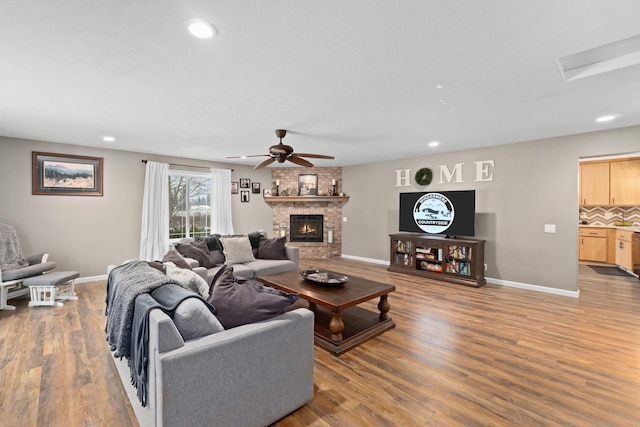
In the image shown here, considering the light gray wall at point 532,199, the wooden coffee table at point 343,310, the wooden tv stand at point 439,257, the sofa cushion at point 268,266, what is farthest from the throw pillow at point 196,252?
the light gray wall at point 532,199

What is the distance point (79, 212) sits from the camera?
4973mm

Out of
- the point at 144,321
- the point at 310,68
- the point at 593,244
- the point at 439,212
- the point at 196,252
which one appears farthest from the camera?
the point at 593,244

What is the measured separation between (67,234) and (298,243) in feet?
15.2

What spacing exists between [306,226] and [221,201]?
2317 mm

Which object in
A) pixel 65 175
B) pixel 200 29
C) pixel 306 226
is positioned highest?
pixel 200 29

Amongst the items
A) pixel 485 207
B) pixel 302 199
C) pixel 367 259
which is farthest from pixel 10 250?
pixel 485 207

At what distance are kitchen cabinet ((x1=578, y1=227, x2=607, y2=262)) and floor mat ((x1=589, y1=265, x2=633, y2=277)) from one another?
0.27 metres

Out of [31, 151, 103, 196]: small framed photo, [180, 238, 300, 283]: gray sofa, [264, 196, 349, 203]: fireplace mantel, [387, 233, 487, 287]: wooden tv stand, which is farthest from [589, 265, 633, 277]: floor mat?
[31, 151, 103, 196]: small framed photo

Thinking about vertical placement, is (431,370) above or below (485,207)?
below

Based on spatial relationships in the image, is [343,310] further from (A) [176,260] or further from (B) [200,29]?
(B) [200,29]

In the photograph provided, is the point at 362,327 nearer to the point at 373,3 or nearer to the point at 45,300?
the point at 373,3

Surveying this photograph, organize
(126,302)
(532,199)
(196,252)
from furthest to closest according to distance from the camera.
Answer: (532,199) → (196,252) → (126,302)

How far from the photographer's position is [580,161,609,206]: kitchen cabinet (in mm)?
6367

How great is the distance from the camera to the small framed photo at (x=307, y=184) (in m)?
7.56
